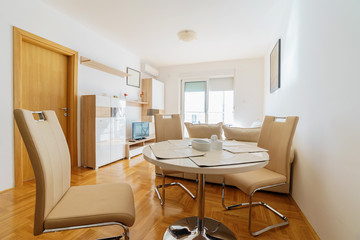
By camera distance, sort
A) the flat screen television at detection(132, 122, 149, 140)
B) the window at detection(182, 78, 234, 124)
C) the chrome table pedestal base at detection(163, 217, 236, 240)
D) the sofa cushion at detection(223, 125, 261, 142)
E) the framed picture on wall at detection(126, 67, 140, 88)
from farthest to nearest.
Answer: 1. the window at detection(182, 78, 234, 124)
2. the framed picture on wall at detection(126, 67, 140, 88)
3. the flat screen television at detection(132, 122, 149, 140)
4. the sofa cushion at detection(223, 125, 261, 142)
5. the chrome table pedestal base at detection(163, 217, 236, 240)

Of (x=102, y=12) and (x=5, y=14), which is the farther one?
(x=102, y=12)

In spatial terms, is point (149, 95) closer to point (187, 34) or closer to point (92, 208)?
point (187, 34)

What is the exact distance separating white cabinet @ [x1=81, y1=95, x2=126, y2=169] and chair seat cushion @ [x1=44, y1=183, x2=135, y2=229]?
6.39ft

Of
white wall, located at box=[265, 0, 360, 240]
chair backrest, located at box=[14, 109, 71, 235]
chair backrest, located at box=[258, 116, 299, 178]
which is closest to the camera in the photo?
chair backrest, located at box=[14, 109, 71, 235]

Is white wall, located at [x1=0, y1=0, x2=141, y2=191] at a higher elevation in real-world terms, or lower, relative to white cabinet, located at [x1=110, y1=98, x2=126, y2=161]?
higher

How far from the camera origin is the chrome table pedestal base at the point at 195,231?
127 centimetres

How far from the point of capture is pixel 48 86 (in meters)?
2.60

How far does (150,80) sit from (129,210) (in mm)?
4441

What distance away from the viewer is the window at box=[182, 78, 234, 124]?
5414mm

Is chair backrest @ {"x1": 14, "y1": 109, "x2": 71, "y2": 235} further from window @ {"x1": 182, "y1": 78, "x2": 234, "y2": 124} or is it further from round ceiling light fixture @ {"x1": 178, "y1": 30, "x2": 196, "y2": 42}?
window @ {"x1": 182, "y1": 78, "x2": 234, "y2": 124}

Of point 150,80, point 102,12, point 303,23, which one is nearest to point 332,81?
point 303,23

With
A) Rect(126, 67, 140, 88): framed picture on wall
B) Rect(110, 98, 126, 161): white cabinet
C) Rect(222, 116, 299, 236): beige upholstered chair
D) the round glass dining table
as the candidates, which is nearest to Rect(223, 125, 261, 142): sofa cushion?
Rect(222, 116, 299, 236): beige upholstered chair

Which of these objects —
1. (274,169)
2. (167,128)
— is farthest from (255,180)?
(167,128)

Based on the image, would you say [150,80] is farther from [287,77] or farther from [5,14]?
[287,77]
